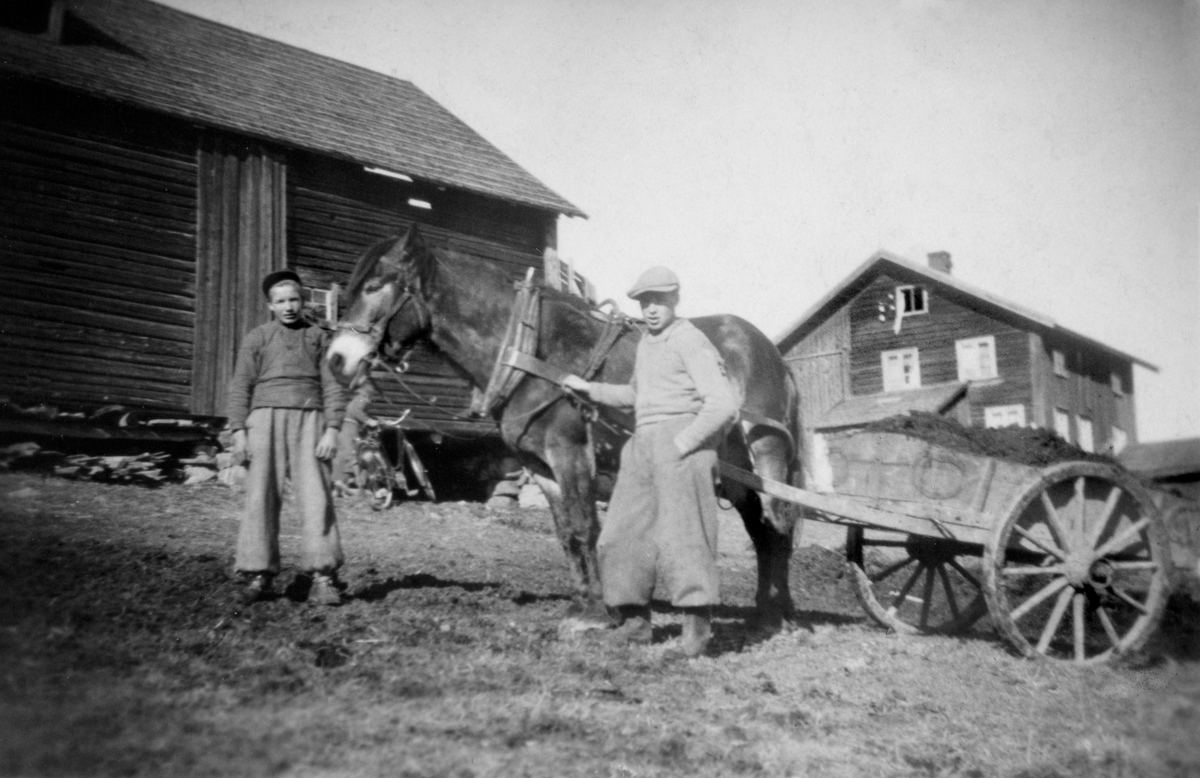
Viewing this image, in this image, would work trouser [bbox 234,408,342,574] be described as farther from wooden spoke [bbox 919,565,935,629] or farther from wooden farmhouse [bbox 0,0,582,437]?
wooden farmhouse [bbox 0,0,582,437]

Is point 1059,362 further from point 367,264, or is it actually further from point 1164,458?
point 367,264

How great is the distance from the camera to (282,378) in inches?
202

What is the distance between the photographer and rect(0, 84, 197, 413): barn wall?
34.0 feet

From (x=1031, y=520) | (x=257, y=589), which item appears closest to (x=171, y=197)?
(x=257, y=589)

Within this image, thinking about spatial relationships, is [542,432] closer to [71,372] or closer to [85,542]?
[85,542]

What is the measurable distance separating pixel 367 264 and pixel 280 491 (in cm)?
159

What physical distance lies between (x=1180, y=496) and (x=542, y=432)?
12.9 feet

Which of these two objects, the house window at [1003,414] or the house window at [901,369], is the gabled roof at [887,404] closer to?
the house window at [901,369]

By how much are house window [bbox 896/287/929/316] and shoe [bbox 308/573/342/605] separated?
24669 millimetres

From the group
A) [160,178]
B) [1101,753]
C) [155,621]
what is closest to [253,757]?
Answer: [155,621]

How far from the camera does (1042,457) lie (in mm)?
5211

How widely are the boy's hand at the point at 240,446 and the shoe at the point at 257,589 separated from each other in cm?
67

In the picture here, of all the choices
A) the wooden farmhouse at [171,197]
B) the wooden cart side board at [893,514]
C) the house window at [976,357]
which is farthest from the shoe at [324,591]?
the house window at [976,357]

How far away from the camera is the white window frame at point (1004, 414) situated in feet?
79.8
